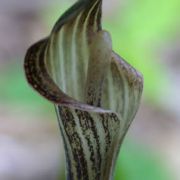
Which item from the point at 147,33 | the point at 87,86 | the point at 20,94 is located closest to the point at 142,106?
the point at 147,33

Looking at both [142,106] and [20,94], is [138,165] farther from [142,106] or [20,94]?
[142,106]

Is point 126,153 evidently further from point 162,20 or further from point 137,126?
point 162,20

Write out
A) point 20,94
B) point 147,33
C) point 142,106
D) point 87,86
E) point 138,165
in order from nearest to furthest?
point 87,86
point 138,165
point 20,94
point 147,33
point 142,106

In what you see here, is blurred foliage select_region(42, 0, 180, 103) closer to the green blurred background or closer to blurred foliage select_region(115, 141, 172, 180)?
the green blurred background

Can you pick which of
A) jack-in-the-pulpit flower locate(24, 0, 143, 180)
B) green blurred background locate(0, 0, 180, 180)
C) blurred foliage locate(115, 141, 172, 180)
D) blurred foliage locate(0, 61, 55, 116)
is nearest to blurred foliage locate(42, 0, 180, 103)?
green blurred background locate(0, 0, 180, 180)

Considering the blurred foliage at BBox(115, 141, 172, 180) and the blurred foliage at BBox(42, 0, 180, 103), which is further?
the blurred foliage at BBox(42, 0, 180, 103)

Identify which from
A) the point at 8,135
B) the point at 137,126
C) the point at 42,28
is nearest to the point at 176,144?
the point at 137,126
